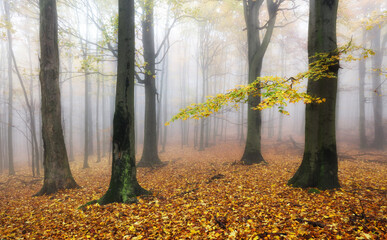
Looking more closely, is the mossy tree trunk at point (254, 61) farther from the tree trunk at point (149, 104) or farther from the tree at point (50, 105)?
the tree at point (50, 105)

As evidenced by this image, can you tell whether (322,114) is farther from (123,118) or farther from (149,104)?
(149,104)

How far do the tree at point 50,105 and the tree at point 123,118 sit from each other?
295 cm

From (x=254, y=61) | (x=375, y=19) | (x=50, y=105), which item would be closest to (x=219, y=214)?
(x=50, y=105)

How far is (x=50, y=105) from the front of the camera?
6797 mm

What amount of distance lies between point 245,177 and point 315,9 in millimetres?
5590

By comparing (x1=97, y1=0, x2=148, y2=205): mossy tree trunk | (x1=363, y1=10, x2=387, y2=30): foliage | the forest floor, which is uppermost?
(x1=363, y1=10, x2=387, y2=30): foliage

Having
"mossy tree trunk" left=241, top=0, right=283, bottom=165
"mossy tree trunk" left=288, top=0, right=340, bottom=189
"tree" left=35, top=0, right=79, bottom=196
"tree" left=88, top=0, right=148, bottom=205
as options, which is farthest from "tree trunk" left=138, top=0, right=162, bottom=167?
"mossy tree trunk" left=288, top=0, right=340, bottom=189

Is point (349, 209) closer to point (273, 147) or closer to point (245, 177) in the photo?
point (245, 177)

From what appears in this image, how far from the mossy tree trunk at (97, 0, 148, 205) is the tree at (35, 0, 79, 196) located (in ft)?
9.67

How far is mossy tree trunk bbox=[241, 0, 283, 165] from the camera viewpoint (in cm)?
898

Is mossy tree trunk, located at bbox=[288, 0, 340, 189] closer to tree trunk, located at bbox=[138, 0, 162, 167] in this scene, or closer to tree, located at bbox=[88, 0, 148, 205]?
tree, located at bbox=[88, 0, 148, 205]

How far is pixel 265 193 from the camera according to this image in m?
5.15

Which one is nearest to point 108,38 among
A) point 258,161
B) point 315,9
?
point 315,9

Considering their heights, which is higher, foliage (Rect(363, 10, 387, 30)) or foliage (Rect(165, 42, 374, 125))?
foliage (Rect(363, 10, 387, 30))
